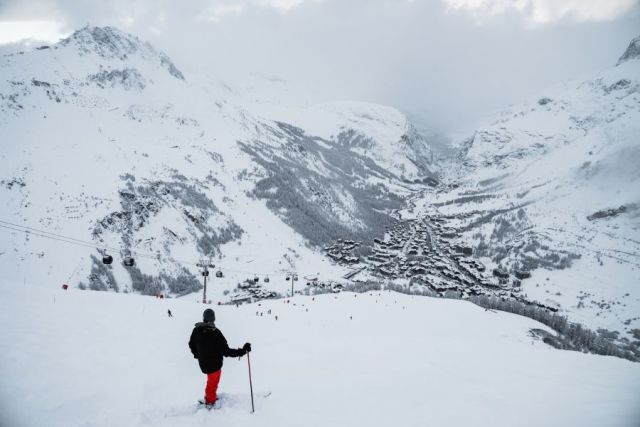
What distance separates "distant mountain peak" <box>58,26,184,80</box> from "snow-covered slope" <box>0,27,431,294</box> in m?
0.77

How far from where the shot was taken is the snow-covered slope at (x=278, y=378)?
1013cm

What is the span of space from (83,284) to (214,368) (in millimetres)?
63289

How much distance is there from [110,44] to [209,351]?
206 metres

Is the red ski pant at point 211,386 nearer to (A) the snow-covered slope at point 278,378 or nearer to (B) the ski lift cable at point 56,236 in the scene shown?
(A) the snow-covered slope at point 278,378

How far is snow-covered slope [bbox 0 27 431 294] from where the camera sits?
7156 centimetres

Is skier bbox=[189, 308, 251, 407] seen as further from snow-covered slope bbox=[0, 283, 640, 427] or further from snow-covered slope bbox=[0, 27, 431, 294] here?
snow-covered slope bbox=[0, 27, 431, 294]

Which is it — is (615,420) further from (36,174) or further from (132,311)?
(36,174)

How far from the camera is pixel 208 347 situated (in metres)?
10.2

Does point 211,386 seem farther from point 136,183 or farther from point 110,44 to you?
point 110,44

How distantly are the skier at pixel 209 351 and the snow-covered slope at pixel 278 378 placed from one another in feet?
2.37

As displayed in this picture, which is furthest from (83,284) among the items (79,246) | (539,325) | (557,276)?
(557,276)

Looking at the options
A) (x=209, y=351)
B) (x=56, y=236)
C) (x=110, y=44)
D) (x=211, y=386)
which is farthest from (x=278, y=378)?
(x=110, y=44)

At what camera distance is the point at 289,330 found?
25.6 m

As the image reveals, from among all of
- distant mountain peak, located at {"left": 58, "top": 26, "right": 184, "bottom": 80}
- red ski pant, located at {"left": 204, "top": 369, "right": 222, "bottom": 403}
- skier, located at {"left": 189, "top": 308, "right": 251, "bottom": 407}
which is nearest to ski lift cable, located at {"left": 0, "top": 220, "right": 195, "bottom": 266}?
skier, located at {"left": 189, "top": 308, "right": 251, "bottom": 407}
